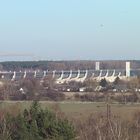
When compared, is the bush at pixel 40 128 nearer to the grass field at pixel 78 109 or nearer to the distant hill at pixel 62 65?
the grass field at pixel 78 109

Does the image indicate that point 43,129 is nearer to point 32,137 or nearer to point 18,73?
point 32,137

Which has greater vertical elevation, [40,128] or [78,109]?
[40,128]

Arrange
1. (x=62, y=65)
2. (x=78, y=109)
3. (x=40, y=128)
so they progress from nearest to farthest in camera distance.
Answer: (x=40, y=128), (x=78, y=109), (x=62, y=65)

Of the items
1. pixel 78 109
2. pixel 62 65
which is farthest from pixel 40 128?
pixel 62 65

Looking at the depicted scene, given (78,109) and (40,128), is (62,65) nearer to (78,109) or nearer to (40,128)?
(78,109)

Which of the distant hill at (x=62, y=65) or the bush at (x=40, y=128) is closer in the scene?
the bush at (x=40, y=128)

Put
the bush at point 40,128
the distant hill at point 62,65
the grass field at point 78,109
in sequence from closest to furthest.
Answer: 1. the bush at point 40,128
2. the grass field at point 78,109
3. the distant hill at point 62,65

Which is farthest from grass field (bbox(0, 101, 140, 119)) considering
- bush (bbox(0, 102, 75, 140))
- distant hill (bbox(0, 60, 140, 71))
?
distant hill (bbox(0, 60, 140, 71))

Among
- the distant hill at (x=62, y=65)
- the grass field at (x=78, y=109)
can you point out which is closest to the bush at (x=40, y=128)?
the grass field at (x=78, y=109)

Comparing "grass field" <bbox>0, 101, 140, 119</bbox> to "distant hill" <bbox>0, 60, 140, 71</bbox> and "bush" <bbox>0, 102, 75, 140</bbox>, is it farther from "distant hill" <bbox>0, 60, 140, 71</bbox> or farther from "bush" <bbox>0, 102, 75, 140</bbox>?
"distant hill" <bbox>0, 60, 140, 71</bbox>

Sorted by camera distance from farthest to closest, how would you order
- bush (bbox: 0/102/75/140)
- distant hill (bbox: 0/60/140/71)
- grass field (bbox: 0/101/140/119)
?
distant hill (bbox: 0/60/140/71)
grass field (bbox: 0/101/140/119)
bush (bbox: 0/102/75/140)

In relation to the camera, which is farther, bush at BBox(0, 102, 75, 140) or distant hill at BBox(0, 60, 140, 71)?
distant hill at BBox(0, 60, 140, 71)
